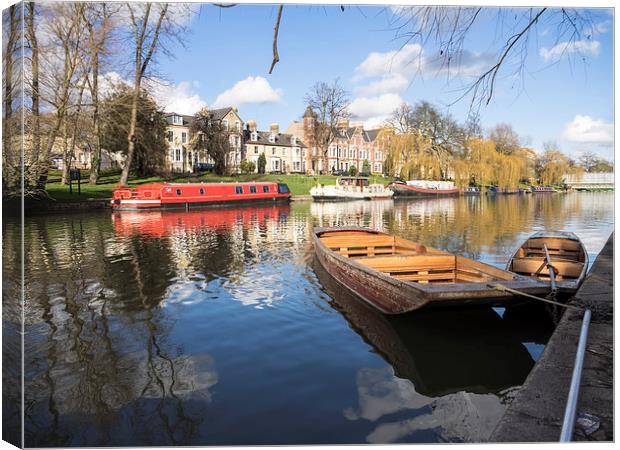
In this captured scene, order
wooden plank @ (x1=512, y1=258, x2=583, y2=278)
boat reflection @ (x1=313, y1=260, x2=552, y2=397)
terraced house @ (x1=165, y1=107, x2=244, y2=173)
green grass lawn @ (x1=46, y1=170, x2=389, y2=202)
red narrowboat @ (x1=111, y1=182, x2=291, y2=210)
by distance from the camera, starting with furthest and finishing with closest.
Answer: terraced house @ (x1=165, y1=107, x2=244, y2=173) → red narrowboat @ (x1=111, y1=182, x2=291, y2=210) → green grass lawn @ (x1=46, y1=170, x2=389, y2=202) → wooden plank @ (x1=512, y1=258, x2=583, y2=278) → boat reflection @ (x1=313, y1=260, x2=552, y2=397)

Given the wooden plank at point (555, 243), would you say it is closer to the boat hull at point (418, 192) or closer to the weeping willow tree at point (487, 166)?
the weeping willow tree at point (487, 166)

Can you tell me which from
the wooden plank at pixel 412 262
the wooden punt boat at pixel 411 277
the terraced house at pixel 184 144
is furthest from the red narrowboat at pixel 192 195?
the wooden plank at pixel 412 262

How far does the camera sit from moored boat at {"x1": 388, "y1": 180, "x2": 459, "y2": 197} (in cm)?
3716

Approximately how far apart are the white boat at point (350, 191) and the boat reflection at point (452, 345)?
26.7m

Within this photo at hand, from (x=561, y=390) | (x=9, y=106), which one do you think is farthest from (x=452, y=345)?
(x=9, y=106)

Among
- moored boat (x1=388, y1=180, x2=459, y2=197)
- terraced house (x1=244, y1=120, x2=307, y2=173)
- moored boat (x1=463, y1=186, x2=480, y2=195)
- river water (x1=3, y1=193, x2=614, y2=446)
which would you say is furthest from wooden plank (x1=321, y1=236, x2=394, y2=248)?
terraced house (x1=244, y1=120, x2=307, y2=173)

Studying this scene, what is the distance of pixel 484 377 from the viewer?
13.8ft

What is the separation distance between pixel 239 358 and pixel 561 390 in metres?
2.76

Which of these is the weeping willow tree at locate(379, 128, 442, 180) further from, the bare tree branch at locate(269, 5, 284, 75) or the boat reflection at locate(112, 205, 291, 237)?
the bare tree branch at locate(269, 5, 284, 75)

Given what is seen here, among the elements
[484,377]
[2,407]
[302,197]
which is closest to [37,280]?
[2,407]

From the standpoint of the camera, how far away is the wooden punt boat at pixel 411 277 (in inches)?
180

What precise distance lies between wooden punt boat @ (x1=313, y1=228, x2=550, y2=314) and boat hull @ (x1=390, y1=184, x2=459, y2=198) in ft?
95.6

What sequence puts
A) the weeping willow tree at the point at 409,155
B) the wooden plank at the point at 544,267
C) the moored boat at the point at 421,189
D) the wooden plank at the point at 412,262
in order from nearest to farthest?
the wooden plank at the point at 412,262 < the wooden plank at the point at 544,267 < the weeping willow tree at the point at 409,155 < the moored boat at the point at 421,189

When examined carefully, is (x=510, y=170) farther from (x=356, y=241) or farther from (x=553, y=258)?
(x=553, y=258)
